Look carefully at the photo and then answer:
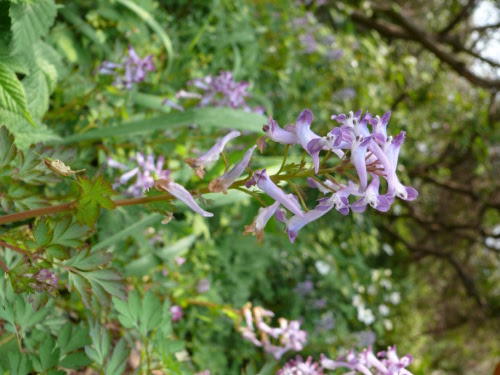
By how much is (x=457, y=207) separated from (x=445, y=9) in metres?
2.13

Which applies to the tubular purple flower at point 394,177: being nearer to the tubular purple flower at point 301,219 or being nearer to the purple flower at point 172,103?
the tubular purple flower at point 301,219

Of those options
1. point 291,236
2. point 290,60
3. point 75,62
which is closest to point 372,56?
point 290,60

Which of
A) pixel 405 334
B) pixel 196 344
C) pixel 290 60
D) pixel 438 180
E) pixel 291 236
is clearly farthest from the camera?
pixel 438 180

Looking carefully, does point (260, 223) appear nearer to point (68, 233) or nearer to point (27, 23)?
point (68, 233)

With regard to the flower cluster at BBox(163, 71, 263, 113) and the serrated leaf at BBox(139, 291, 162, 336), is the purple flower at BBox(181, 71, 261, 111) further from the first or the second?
the serrated leaf at BBox(139, 291, 162, 336)

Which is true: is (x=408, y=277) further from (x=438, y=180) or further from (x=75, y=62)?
(x=75, y=62)

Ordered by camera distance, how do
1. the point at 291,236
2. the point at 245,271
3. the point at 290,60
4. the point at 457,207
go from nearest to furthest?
the point at 291,236, the point at 245,271, the point at 290,60, the point at 457,207

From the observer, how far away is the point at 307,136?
732 millimetres

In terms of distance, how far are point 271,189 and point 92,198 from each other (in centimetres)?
24

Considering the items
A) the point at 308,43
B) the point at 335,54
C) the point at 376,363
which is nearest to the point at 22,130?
the point at 376,363

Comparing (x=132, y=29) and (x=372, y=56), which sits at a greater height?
(x=132, y=29)

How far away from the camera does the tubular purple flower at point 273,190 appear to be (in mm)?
692

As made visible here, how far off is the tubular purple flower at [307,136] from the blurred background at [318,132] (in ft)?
0.69

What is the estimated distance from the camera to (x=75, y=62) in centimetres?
202
